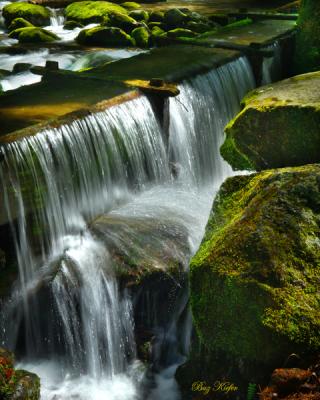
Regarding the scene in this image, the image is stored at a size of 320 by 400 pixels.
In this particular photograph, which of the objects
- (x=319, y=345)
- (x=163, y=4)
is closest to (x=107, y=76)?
(x=319, y=345)

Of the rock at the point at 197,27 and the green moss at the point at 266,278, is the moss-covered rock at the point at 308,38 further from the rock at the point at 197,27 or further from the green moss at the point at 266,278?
the green moss at the point at 266,278

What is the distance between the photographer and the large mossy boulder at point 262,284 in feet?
15.4

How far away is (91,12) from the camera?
21.0m

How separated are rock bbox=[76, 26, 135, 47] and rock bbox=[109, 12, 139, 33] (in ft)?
4.66

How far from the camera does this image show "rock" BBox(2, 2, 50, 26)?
20891 millimetres

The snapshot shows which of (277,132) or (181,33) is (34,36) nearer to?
(181,33)

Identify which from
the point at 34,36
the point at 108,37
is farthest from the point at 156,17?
the point at 34,36

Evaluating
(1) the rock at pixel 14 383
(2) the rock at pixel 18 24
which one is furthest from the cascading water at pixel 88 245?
(2) the rock at pixel 18 24

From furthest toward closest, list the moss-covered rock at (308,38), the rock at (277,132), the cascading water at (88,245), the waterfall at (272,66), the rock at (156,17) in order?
the rock at (156,17) → the waterfall at (272,66) → the moss-covered rock at (308,38) → the cascading water at (88,245) → the rock at (277,132)

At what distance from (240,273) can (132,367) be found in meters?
2.67

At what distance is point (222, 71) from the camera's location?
11930 mm

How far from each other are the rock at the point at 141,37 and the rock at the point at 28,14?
552 centimetres

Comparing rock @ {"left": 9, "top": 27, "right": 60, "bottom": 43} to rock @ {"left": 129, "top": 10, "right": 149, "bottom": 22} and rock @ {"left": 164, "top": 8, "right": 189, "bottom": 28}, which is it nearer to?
rock @ {"left": 129, "top": 10, "right": 149, "bottom": 22}

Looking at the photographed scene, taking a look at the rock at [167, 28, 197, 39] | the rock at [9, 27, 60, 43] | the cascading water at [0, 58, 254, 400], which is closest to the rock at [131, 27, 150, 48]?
the rock at [167, 28, 197, 39]
